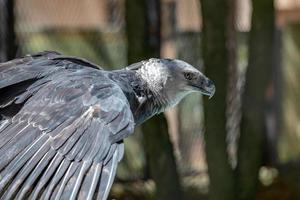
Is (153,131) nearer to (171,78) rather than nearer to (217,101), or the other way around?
(217,101)

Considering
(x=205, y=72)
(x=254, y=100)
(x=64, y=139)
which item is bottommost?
(x=254, y=100)

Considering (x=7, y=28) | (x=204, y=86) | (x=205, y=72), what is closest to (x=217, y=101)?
(x=205, y=72)

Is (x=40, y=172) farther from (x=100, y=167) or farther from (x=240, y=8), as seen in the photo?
(x=240, y=8)

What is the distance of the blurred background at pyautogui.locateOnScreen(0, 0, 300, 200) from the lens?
5.26 meters

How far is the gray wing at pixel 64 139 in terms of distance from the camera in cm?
268

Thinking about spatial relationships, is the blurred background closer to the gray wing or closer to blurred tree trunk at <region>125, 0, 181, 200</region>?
blurred tree trunk at <region>125, 0, 181, 200</region>

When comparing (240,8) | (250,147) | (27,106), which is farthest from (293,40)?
(27,106)

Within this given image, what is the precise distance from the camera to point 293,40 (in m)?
7.66

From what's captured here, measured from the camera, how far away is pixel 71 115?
296 centimetres

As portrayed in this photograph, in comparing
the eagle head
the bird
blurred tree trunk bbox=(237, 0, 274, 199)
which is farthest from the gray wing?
blurred tree trunk bbox=(237, 0, 274, 199)

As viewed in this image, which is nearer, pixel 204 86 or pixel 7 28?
pixel 204 86

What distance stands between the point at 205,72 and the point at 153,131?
2.01 feet

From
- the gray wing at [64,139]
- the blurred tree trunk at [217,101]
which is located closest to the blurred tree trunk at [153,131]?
the blurred tree trunk at [217,101]

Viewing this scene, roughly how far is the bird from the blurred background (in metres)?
1.64
